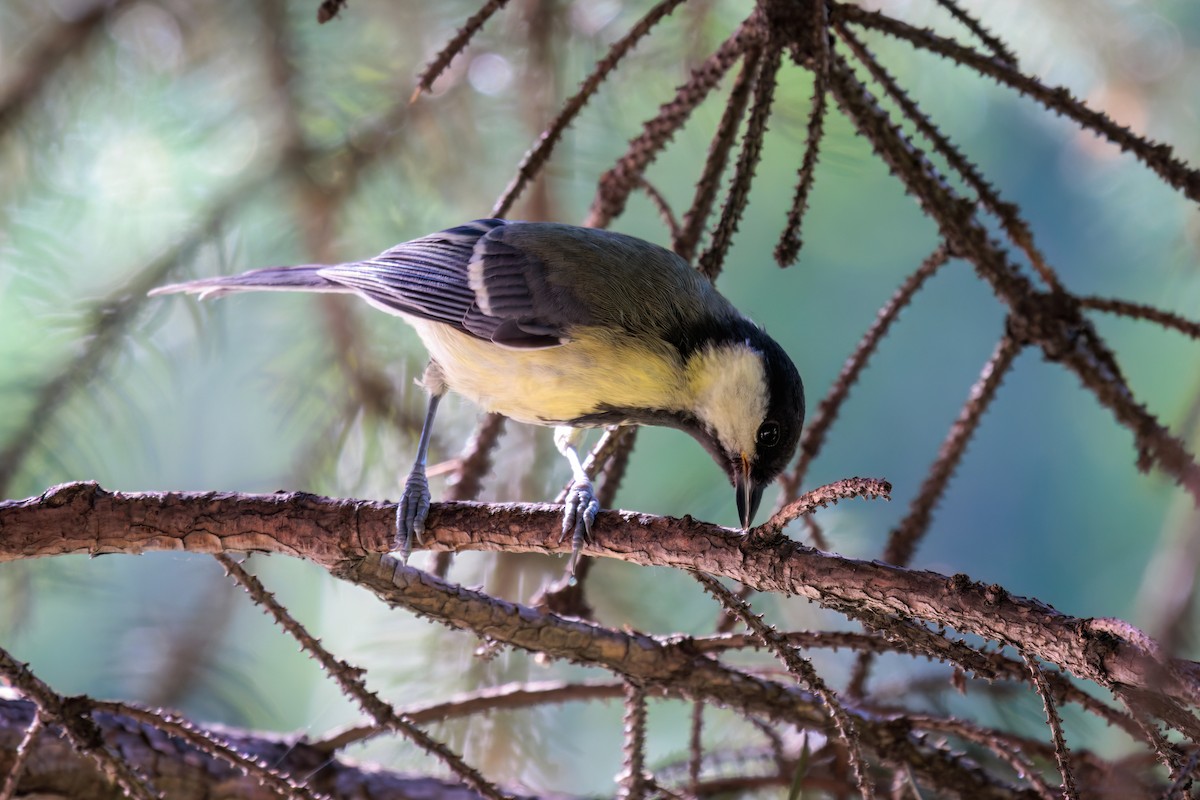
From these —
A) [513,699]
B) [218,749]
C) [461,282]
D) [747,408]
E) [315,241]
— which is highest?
[315,241]

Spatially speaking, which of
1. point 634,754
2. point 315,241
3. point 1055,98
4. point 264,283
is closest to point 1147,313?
point 1055,98

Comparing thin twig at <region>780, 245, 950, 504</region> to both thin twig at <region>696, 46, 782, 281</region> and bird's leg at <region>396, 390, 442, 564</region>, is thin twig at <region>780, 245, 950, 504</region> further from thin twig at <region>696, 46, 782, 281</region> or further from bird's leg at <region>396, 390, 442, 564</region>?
bird's leg at <region>396, 390, 442, 564</region>

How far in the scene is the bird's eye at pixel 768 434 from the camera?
129 cm

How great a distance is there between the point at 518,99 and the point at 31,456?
3.19 feet

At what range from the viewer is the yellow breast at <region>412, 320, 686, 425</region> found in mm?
1328

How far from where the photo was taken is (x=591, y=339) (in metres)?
1.36

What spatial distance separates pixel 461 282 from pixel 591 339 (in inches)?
10.6

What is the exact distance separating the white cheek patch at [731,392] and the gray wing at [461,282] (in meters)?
0.20

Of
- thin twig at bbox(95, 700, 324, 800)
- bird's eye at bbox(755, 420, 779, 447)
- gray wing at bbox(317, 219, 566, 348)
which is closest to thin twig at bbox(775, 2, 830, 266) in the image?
bird's eye at bbox(755, 420, 779, 447)

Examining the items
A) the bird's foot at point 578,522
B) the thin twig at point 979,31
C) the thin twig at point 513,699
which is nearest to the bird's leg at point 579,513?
the bird's foot at point 578,522

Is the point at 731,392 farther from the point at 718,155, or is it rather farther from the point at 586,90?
the point at 586,90

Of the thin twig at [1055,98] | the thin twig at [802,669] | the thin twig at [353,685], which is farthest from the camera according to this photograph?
the thin twig at [1055,98]

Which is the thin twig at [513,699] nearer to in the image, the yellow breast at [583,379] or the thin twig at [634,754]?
the thin twig at [634,754]

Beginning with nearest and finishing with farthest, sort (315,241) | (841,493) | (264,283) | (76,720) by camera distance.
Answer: (841,493)
(76,720)
(264,283)
(315,241)
